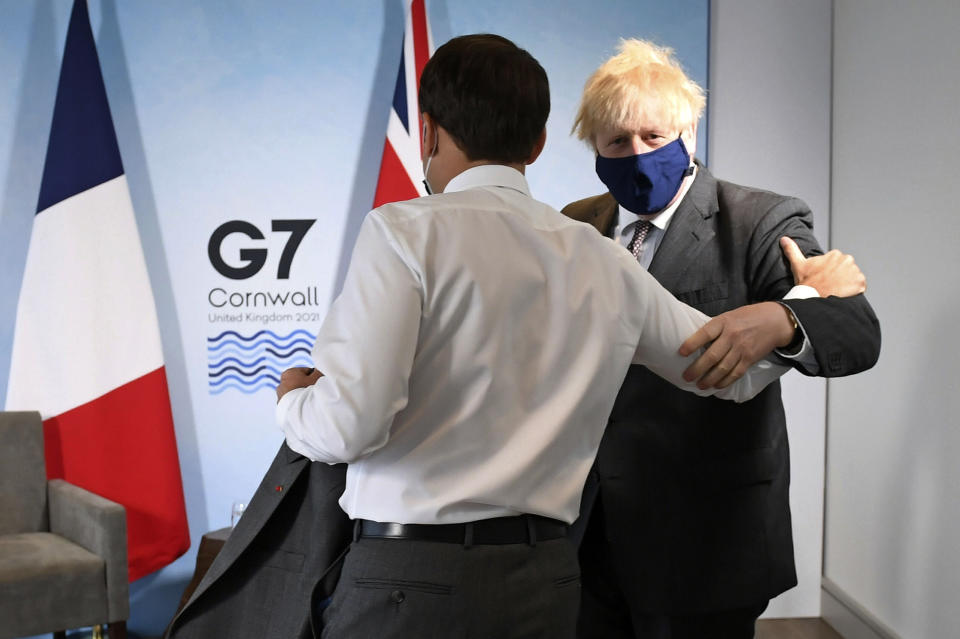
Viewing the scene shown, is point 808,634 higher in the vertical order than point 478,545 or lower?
lower

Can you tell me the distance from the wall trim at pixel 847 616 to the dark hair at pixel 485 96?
2823 mm

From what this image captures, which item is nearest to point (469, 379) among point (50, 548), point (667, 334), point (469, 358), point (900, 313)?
point (469, 358)

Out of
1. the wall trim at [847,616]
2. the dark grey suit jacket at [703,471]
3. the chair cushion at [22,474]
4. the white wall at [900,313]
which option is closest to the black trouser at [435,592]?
the dark grey suit jacket at [703,471]

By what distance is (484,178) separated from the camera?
4.39ft

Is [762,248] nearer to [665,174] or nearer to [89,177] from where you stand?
[665,174]

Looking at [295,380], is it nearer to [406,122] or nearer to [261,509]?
[261,509]

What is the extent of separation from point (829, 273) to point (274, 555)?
3.49 feet

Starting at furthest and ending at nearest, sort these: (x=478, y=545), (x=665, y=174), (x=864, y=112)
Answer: (x=864, y=112) < (x=665, y=174) < (x=478, y=545)

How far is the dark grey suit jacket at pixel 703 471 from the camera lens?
190 centimetres

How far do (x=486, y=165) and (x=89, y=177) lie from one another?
3024 mm

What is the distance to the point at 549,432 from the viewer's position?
4.28 feet

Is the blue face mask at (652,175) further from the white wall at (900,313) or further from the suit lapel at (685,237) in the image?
the white wall at (900,313)

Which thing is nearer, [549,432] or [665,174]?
[549,432]

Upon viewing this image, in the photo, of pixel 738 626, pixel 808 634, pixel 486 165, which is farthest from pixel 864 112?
pixel 486 165
